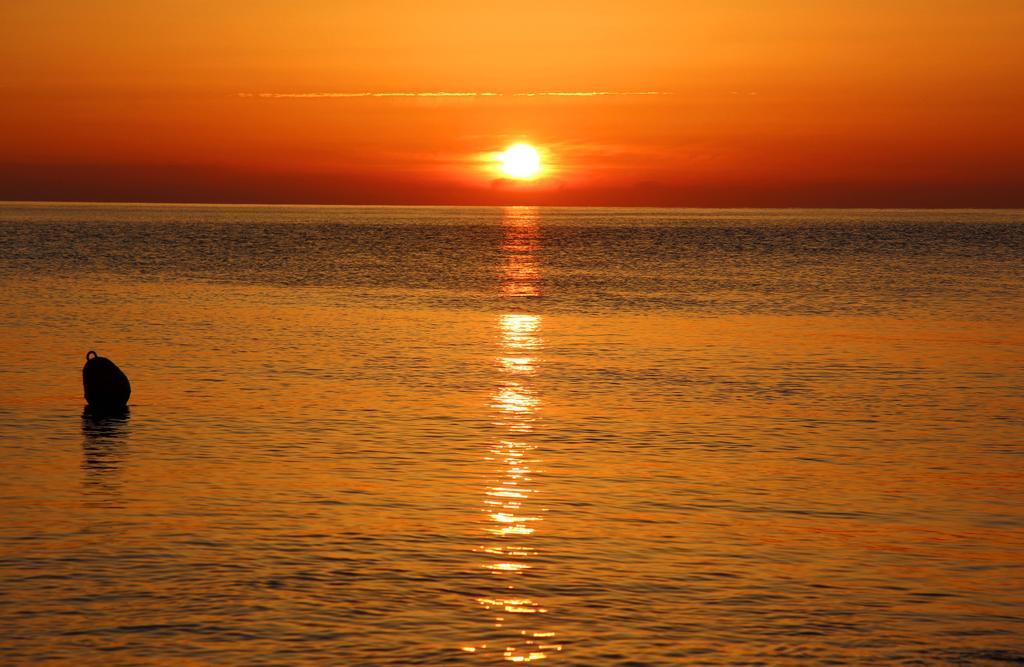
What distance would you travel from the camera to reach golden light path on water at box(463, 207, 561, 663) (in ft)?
48.1

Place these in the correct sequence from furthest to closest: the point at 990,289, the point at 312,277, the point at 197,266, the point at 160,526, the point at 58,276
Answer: the point at 197,266
the point at 312,277
the point at 58,276
the point at 990,289
the point at 160,526

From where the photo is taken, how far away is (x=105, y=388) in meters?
31.0

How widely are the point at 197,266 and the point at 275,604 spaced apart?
9816 cm

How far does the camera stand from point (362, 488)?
22.6 m

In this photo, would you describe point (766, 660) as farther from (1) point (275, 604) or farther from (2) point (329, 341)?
(2) point (329, 341)

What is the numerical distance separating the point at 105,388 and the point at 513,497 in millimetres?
13211

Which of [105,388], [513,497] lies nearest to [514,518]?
[513,497]

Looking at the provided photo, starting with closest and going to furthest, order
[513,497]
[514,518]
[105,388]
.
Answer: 1. [514,518]
2. [513,497]
3. [105,388]

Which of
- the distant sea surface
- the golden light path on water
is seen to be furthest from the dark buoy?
the golden light path on water

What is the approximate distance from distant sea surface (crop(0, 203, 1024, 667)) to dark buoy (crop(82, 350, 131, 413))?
59 cm

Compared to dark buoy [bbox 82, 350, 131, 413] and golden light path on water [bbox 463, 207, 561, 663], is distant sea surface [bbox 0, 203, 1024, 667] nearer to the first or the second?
golden light path on water [bbox 463, 207, 561, 663]

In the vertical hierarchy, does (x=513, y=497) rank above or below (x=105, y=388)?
below

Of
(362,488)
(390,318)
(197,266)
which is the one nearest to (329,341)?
(390,318)

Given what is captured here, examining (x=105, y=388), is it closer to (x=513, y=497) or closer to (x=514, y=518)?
(x=513, y=497)
